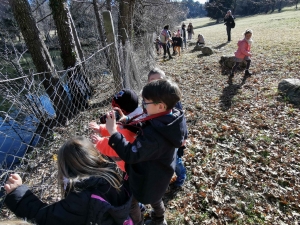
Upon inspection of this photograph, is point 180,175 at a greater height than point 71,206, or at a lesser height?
lesser

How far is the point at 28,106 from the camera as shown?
4.39 m

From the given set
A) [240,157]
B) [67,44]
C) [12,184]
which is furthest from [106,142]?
[67,44]

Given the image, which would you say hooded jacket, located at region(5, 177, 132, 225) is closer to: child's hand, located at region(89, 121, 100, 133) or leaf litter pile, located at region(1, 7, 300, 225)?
child's hand, located at region(89, 121, 100, 133)

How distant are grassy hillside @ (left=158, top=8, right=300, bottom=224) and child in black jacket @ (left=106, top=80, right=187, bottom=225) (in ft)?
4.19

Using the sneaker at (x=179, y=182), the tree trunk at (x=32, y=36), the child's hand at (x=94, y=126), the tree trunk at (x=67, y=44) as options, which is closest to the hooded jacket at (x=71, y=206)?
the child's hand at (x=94, y=126)

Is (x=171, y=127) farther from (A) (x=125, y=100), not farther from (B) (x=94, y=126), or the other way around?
(A) (x=125, y=100)

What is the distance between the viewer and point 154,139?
155cm

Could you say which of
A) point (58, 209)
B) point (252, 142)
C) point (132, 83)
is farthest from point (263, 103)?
point (58, 209)

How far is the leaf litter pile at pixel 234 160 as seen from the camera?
2.79 metres

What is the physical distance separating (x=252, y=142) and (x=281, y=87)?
2584 mm

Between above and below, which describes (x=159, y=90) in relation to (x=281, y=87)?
above

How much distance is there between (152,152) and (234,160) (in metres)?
2.55

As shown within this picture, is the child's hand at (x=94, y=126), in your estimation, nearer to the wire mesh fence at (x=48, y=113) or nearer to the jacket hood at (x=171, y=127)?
the jacket hood at (x=171, y=127)

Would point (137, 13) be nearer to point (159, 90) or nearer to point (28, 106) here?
point (28, 106)
